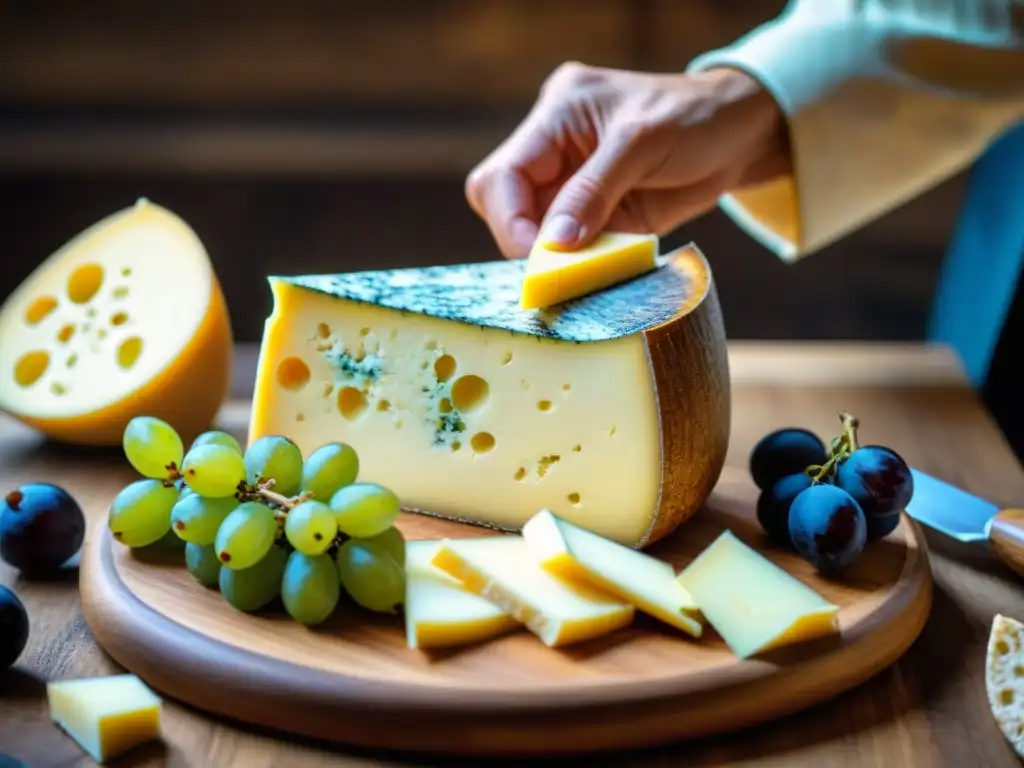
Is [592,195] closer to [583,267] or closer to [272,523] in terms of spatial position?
[583,267]

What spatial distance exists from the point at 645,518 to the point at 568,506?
9 centimetres

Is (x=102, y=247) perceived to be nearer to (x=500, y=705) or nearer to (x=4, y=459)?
(x=4, y=459)

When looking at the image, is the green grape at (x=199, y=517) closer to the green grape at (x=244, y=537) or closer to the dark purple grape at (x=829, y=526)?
the green grape at (x=244, y=537)

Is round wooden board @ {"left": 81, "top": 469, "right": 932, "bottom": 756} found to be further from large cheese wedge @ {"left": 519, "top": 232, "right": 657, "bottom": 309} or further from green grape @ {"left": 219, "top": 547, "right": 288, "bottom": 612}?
large cheese wedge @ {"left": 519, "top": 232, "right": 657, "bottom": 309}

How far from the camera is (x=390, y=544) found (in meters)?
1.16

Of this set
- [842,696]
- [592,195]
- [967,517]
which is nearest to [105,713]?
[842,696]

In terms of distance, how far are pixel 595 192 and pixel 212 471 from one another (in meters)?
0.68

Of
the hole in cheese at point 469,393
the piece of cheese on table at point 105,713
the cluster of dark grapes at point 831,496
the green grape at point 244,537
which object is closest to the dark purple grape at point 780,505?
the cluster of dark grapes at point 831,496

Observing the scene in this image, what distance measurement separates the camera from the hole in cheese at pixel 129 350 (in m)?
1.66

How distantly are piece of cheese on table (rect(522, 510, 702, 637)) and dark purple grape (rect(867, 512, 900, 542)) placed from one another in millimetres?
243

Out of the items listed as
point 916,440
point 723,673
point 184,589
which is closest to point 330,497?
point 184,589

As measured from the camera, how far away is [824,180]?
191cm

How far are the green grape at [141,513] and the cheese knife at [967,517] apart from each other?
0.85 m

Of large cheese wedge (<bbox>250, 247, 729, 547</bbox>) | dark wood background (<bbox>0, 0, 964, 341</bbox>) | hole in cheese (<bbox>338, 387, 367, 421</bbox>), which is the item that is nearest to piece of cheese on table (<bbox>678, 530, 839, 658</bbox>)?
large cheese wedge (<bbox>250, 247, 729, 547</bbox>)
